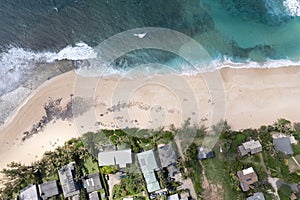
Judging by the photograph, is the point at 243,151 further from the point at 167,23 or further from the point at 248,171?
the point at 167,23

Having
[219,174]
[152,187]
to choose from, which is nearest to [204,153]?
[219,174]

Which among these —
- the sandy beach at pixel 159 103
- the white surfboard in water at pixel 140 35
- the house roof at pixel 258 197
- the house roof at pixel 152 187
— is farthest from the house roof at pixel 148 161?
the white surfboard in water at pixel 140 35

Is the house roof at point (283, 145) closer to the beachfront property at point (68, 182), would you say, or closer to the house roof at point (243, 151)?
the house roof at point (243, 151)

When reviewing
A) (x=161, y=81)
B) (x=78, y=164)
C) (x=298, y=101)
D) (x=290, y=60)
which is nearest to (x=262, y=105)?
(x=298, y=101)

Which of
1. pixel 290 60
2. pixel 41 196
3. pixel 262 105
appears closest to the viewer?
pixel 41 196

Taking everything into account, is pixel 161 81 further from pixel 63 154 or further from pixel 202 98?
pixel 63 154

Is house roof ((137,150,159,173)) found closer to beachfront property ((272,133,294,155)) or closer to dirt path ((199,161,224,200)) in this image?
dirt path ((199,161,224,200))

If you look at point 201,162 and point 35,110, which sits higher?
point 35,110

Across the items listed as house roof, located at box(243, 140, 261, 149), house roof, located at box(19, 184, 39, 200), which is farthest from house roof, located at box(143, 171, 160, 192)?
house roof, located at box(19, 184, 39, 200)
